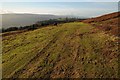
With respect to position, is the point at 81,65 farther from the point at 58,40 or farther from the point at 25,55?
the point at 58,40

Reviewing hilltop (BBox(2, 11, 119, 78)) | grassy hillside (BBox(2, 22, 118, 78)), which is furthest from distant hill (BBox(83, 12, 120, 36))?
grassy hillside (BBox(2, 22, 118, 78))

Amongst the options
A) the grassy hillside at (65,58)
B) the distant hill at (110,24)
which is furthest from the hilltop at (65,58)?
the distant hill at (110,24)

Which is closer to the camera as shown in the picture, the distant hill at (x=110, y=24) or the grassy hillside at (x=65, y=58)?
the grassy hillside at (x=65, y=58)

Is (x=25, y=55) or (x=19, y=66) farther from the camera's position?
(x=25, y=55)

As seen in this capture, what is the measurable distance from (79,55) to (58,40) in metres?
9.94

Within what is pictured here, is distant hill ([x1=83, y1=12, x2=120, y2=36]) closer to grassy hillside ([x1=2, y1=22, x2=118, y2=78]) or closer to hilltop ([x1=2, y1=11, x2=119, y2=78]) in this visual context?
hilltop ([x1=2, y1=11, x2=119, y2=78])

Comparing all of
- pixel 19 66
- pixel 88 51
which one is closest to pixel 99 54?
pixel 88 51

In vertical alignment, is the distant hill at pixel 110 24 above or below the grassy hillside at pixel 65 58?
above

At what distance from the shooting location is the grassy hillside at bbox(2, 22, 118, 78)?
82.0 ft

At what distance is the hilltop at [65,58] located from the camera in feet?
81.9

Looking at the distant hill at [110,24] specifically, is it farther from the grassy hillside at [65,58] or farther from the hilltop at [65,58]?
the grassy hillside at [65,58]

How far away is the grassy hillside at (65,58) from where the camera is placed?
984 inches

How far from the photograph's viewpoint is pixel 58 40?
39.1 m

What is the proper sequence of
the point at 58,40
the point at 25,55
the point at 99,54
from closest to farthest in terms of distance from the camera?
the point at 99,54 → the point at 25,55 → the point at 58,40
